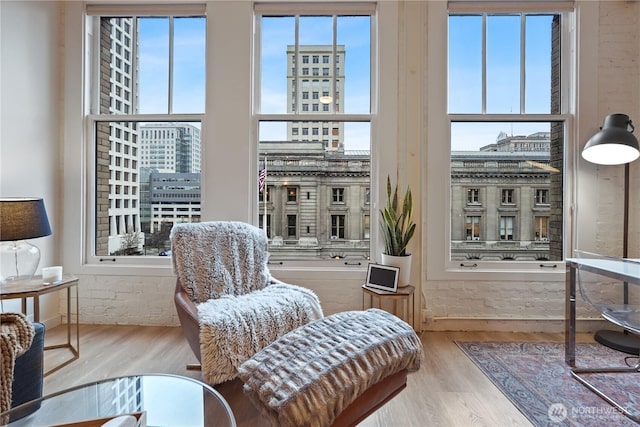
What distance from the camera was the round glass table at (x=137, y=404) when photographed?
1.15m

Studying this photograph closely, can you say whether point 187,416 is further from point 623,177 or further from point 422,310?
point 623,177

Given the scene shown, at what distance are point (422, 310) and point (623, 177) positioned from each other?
210 centimetres

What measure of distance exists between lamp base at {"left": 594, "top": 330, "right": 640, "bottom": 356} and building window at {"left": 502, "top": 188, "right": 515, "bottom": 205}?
4.17 feet

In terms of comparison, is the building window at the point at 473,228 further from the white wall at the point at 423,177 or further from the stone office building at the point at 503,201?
the white wall at the point at 423,177

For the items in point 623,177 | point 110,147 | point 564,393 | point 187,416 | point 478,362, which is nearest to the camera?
point 187,416

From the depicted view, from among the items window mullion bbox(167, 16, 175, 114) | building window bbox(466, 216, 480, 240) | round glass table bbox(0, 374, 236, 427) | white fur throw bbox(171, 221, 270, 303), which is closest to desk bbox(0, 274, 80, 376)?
white fur throw bbox(171, 221, 270, 303)

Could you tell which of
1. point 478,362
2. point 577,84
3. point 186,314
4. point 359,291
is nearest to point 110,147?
point 186,314

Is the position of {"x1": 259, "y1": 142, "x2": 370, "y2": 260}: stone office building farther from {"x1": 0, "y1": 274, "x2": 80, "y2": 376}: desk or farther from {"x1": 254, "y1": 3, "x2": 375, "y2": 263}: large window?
{"x1": 0, "y1": 274, "x2": 80, "y2": 376}: desk

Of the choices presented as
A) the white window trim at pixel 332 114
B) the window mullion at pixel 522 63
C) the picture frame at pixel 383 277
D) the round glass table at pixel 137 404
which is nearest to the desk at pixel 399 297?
the picture frame at pixel 383 277

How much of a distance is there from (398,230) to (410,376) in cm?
109

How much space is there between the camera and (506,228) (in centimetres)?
310

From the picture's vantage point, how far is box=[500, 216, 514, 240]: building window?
310 cm

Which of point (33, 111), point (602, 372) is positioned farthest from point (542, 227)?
point (33, 111)

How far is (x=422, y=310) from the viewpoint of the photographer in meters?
2.97
